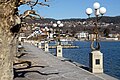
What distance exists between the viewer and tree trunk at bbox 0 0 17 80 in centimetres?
682

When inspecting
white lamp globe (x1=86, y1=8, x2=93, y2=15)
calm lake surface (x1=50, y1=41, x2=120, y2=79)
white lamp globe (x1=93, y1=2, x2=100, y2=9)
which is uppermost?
white lamp globe (x1=93, y1=2, x2=100, y2=9)

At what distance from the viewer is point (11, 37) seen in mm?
7195

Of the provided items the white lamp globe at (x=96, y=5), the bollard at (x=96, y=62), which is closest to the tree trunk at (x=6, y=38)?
the bollard at (x=96, y=62)

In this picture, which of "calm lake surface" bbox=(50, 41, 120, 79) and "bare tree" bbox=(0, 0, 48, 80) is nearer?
"bare tree" bbox=(0, 0, 48, 80)

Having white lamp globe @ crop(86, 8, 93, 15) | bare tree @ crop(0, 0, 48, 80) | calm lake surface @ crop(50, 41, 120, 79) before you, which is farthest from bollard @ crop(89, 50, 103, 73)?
bare tree @ crop(0, 0, 48, 80)

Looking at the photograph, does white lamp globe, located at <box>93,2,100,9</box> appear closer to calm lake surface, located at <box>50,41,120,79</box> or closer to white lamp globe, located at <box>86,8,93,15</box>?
white lamp globe, located at <box>86,8,93,15</box>

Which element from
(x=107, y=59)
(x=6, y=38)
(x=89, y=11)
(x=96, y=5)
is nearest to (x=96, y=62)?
(x=89, y=11)

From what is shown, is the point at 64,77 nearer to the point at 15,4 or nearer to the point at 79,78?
the point at 79,78

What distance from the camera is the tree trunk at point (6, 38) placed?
6824 mm

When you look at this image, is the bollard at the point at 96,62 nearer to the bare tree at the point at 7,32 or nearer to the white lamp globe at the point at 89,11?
the white lamp globe at the point at 89,11

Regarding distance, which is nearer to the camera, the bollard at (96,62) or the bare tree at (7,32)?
the bare tree at (7,32)

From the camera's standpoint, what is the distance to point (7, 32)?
700 centimetres

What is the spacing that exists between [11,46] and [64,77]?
9.61 meters

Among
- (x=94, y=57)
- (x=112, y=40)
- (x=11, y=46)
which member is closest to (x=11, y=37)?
(x=11, y=46)
